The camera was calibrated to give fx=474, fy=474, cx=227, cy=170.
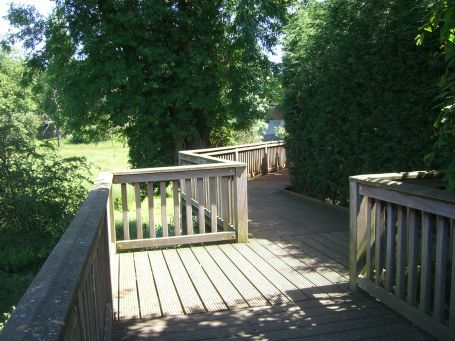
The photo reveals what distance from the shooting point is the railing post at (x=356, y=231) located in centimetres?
402

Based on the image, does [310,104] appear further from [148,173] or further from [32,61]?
[32,61]

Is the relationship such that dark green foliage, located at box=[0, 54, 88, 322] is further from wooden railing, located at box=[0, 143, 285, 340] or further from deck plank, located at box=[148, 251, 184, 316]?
deck plank, located at box=[148, 251, 184, 316]

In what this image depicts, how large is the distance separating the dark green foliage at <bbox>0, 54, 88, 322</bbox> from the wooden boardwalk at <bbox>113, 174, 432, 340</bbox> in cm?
384

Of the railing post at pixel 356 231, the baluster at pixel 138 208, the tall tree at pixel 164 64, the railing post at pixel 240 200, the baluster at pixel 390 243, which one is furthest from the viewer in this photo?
the tall tree at pixel 164 64

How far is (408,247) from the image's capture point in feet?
11.5

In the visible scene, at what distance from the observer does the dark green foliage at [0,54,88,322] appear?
8.52 meters

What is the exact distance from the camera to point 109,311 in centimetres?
351

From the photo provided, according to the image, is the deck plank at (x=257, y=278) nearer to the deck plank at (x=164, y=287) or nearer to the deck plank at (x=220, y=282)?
the deck plank at (x=220, y=282)

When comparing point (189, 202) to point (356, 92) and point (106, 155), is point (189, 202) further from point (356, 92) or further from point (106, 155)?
point (106, 155)

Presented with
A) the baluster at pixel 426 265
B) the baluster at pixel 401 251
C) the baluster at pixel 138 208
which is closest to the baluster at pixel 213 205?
the baluster at pixel 138 208

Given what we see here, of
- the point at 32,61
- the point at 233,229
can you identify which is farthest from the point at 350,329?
the point at 32,61

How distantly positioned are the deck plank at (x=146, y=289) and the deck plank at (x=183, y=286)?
21 centimetres

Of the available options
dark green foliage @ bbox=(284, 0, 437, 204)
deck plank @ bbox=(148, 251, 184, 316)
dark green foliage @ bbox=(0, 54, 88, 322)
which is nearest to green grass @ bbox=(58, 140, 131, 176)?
dark green foliage @ bbox=(0, 54, 88, 322)

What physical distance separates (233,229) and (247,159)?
903 cm
